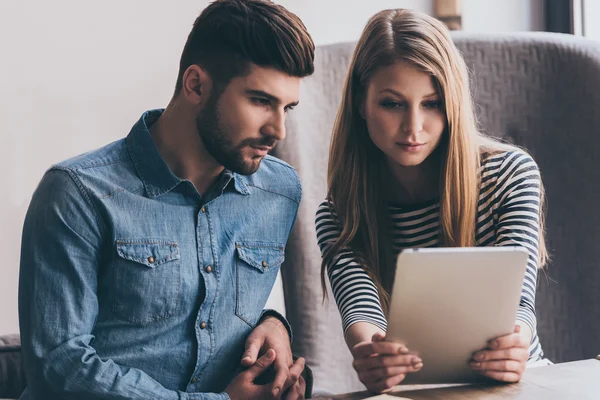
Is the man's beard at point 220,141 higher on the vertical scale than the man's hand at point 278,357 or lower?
higher

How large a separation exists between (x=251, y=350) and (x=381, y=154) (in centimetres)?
39

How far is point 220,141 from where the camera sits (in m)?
1.13

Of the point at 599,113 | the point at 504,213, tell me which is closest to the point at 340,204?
the point at 504,213

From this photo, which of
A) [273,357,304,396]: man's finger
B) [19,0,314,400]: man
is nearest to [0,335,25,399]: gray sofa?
[19,0,314,400]: man

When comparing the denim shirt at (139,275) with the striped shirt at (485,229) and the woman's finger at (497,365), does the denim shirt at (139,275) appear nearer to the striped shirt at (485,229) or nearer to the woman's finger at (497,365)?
the striped shirt at (485,229)

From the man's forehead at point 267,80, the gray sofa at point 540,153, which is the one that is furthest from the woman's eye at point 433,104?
the gray sofa at point 540,153

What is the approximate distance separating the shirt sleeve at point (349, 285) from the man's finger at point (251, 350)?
0.12 metres

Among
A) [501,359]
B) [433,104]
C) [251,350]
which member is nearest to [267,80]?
[433,104]

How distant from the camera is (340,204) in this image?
1.29 meters

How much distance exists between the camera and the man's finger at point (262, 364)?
1.12 m

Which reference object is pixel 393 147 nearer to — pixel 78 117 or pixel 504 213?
pixel 504 213

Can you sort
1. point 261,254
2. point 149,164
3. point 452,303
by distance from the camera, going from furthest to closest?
point 261,254 → point 149,164 → point 452,303

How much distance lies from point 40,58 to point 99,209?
653mm

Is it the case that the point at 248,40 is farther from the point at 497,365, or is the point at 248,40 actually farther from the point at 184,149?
the point at 497,365
